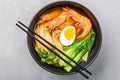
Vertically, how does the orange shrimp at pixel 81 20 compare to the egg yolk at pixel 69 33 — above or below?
above

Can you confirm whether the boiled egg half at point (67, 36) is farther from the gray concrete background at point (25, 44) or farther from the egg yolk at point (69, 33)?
the gray concrete background at point (25, 44)

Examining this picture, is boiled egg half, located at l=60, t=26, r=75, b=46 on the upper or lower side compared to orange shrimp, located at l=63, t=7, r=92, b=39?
lower

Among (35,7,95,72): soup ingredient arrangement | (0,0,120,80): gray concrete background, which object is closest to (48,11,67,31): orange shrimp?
(35,7,95,72): soup ingredient arrangement

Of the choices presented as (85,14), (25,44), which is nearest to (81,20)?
(85,14)

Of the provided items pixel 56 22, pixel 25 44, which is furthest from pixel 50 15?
pixel 25 44

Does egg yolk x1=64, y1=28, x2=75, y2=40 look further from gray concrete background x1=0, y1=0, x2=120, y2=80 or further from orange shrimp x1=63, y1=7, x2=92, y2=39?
gray concrete background x1=0, y1=0, x2=120, y2=80

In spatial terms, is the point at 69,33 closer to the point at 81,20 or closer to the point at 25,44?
the point at 81,20

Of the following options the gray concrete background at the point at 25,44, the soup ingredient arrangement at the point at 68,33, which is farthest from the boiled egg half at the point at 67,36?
the gray concrete background at the point at 25,44
